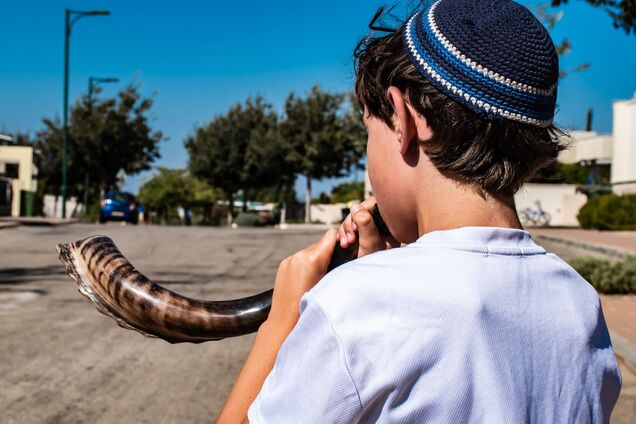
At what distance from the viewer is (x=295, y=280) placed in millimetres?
1242

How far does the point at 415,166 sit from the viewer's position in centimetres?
119

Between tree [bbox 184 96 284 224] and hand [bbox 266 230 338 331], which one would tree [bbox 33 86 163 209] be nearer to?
tree [bbox 184 96 284 224]

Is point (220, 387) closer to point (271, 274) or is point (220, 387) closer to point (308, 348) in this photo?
point (308, 348)

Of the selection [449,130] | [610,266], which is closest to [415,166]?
[449,130]

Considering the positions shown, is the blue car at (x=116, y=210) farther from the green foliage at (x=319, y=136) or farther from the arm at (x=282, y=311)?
the arm at (x=282, y=311)

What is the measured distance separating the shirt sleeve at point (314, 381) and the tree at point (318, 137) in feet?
138

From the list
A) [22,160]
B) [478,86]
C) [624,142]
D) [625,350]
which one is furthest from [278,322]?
[22,160]

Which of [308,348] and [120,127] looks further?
[120,127]

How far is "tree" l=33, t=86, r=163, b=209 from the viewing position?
139 ft

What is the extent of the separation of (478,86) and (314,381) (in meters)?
0.50

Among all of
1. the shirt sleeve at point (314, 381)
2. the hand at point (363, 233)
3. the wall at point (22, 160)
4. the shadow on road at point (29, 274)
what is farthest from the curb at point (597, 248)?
the wall at point (22, 160)

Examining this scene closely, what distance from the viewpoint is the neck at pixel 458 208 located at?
1.16 metres

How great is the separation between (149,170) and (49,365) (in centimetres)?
4038

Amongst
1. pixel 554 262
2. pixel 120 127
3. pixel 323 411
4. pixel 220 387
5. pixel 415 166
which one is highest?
pixel 120 127
